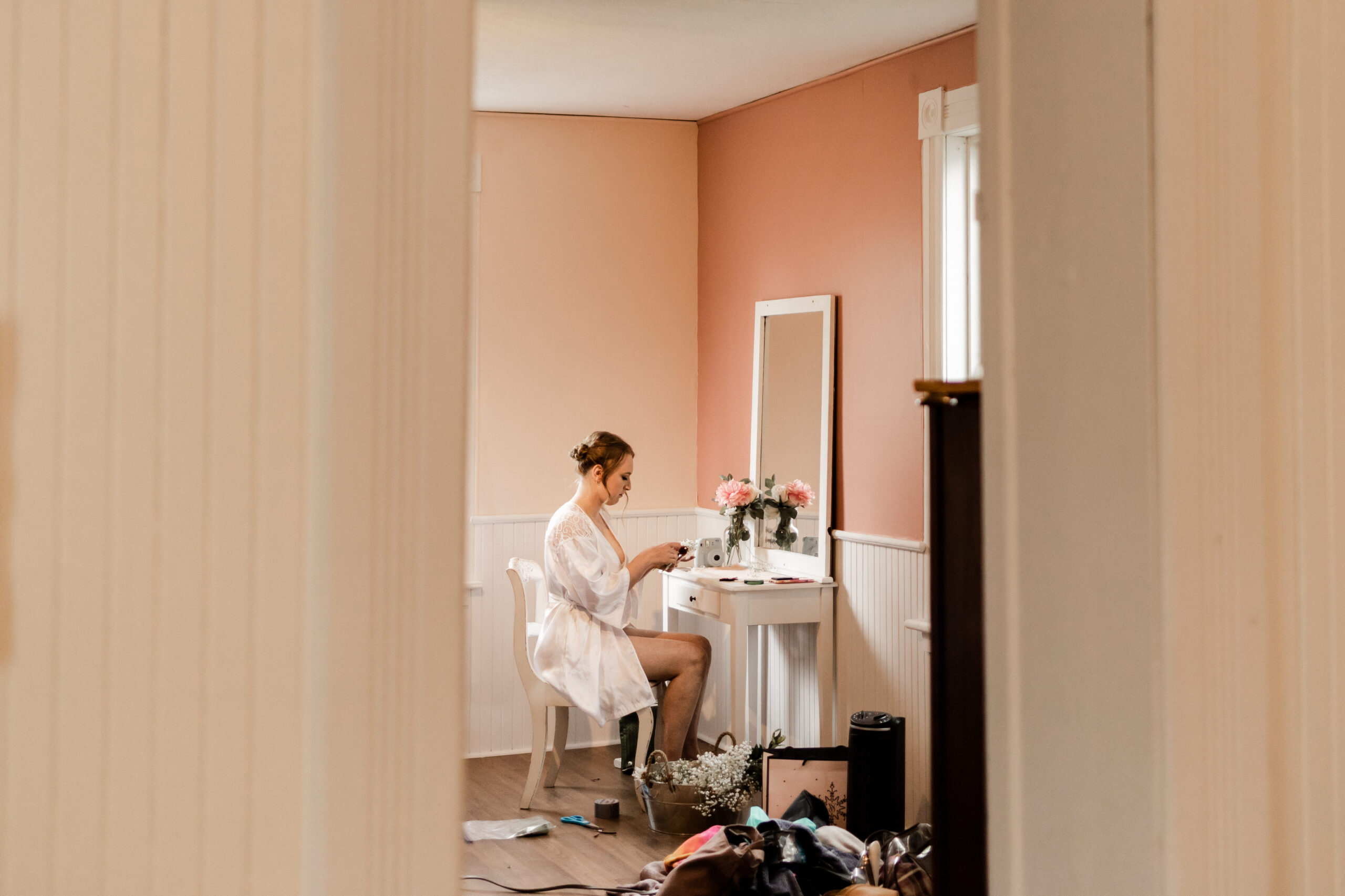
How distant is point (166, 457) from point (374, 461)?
0.15m

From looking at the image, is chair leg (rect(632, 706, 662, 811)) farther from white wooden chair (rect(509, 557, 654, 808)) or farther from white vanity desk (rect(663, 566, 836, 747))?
white vanity desk (rect(663, 566, 836, 747))

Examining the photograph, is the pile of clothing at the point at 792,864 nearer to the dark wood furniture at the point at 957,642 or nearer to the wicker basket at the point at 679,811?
the wicker basket at the point at 679,811

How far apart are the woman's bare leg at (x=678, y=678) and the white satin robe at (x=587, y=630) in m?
0.08

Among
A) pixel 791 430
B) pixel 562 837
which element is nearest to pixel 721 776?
pixel 562 837

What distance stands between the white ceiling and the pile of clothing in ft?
8.12

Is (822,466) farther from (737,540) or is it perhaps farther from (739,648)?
(739,648)

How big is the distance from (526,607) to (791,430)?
1.41m

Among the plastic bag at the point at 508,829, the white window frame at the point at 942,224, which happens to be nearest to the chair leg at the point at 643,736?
the plastic bag at the point at 508,829

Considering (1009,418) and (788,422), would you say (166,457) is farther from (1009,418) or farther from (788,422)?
(788,422)

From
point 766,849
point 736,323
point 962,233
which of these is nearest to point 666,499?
point 736,323

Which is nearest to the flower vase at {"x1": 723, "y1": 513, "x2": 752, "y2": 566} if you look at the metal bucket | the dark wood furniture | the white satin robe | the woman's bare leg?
the woman's bare leg

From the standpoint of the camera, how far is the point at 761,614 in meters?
4.84

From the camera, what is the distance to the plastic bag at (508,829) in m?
4.37

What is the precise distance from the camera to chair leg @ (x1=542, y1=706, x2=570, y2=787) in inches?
197
